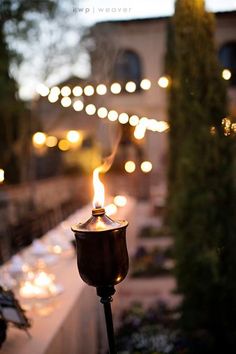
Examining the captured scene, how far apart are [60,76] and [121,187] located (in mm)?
7546

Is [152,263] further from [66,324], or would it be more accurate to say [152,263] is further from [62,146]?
[66,324]

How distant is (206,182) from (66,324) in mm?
2182

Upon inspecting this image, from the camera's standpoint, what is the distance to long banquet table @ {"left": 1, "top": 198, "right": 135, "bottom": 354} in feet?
9.89

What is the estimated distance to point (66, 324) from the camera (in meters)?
3.47

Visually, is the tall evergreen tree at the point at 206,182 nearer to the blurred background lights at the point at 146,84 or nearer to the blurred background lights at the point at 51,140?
the blurred background lights at the point at 146,84

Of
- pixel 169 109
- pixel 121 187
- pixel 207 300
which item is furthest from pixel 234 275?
pixel 121 187

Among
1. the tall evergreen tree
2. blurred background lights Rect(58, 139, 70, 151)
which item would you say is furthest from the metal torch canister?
blurred background lights Rect(58, 139, 70, 151)

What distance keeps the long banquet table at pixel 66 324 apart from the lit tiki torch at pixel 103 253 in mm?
1296

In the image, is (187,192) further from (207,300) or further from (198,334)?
(198,334)

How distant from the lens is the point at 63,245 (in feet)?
18.5

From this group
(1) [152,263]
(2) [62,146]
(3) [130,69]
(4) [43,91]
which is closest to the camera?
(4) [43,91]

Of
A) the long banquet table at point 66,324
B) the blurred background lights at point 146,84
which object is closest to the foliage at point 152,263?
the long banquet table at point 66,324

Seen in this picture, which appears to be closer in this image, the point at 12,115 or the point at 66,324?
the point at 66,324

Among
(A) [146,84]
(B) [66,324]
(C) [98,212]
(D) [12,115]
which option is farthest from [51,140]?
(C) [98,212]
